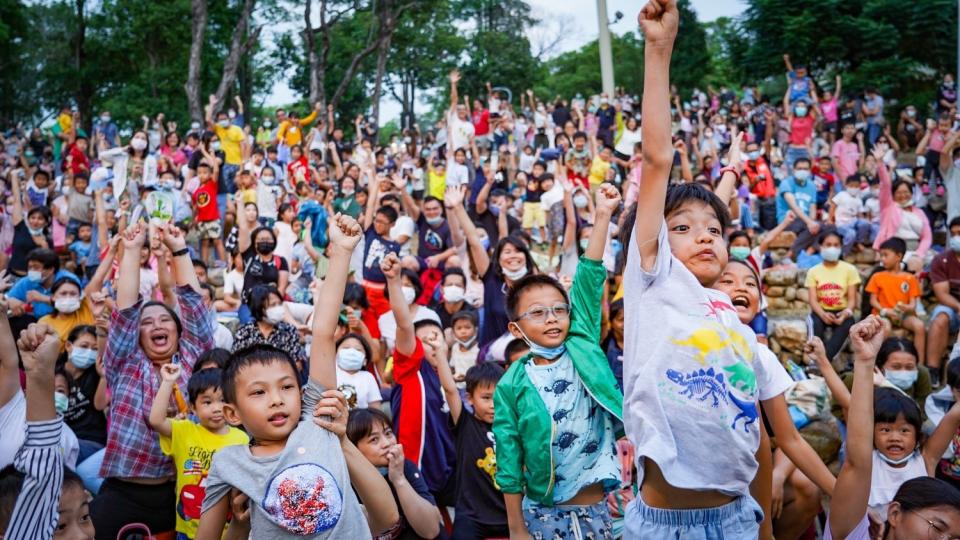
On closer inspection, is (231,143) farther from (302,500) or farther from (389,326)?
(302,500)

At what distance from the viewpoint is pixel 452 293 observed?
8062 millimetres

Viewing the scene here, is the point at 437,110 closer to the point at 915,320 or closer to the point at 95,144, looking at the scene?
the point at 95,144

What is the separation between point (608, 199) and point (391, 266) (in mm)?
1454

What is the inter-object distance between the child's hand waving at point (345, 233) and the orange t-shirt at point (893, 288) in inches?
299

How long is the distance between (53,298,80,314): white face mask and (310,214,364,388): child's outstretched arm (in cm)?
511

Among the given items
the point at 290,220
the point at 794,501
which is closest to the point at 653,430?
the point at 794,501

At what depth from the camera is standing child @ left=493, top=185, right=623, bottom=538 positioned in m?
3.22

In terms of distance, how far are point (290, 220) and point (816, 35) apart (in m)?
18.9

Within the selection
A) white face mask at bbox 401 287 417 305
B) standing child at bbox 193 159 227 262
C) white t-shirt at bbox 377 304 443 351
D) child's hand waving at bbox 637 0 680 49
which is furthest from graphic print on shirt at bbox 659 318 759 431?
standing child at bbox 193 159 227 262

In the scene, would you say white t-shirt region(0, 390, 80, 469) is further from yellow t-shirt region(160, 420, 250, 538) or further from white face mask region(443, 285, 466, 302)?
white face mask region(443, 285, 466, 302)

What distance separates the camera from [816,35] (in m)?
23.7

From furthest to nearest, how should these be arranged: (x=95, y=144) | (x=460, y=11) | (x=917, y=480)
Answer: (x=460, y=11)
(x=95, y=144)
(x=917, y=480)

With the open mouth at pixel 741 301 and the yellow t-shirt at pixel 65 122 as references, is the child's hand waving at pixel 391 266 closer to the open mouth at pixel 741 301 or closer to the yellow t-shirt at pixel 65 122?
the open mouth at pixel 741 301

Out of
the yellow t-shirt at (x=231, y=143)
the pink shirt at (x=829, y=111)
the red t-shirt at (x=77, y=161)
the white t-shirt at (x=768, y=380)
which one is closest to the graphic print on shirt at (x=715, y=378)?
the white t-shirt at (x=768, y=380)
